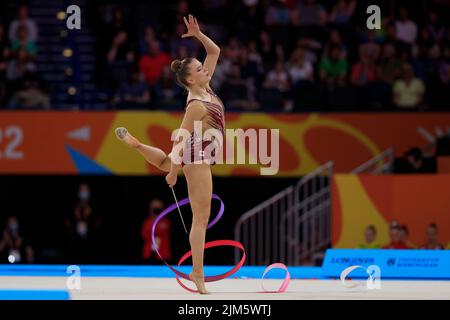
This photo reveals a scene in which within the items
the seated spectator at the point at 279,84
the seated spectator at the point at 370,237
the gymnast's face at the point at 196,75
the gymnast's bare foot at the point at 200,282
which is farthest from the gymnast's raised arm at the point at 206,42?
the seated spectator at the point at 279,84

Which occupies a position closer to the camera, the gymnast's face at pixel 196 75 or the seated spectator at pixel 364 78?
the gymnast's face at pixel 196 75

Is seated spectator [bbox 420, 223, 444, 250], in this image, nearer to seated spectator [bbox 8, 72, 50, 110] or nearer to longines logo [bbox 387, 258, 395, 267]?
longines logo [bbox 387, 258, 395, 267]

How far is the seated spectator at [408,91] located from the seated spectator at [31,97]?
445cm

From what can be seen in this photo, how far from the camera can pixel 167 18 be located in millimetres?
14758

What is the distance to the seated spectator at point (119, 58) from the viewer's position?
13.8 m

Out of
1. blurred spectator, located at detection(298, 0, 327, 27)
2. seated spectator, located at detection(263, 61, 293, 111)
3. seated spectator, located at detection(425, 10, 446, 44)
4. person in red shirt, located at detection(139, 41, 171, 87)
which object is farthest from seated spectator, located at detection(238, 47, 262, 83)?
seated spectator, located at detection(425, 10, 446, 44)

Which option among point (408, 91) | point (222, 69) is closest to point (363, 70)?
point (408, 91)

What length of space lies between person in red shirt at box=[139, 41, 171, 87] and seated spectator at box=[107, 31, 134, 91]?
0.69ft

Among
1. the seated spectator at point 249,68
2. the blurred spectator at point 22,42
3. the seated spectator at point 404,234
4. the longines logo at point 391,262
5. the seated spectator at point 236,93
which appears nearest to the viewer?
the longines logo at point 391,262

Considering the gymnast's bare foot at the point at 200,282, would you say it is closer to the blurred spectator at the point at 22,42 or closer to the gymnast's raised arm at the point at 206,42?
the gymnast's raised arm at the point at 206,42

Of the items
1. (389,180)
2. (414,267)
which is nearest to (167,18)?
(389,180)

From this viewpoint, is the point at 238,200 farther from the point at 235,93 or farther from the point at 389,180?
the point at 389,180

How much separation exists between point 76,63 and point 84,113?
2.08ft

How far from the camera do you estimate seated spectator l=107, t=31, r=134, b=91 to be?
13.8 m
